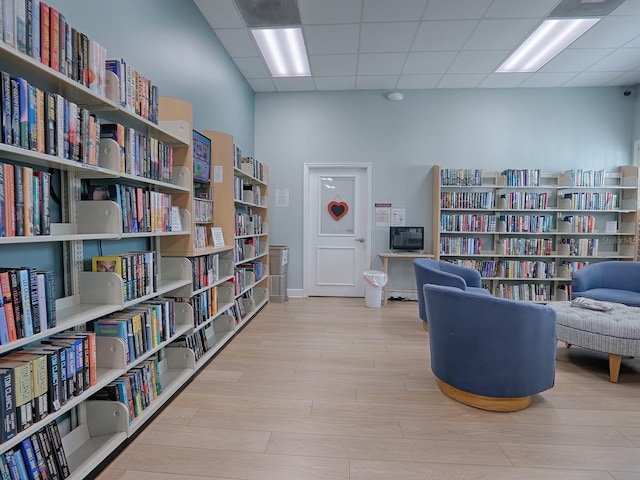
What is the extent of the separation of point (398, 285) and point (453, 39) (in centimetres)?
336

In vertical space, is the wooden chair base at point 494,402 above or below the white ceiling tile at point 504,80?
below

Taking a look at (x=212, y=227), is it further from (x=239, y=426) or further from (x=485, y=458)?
(x=485, y=458)

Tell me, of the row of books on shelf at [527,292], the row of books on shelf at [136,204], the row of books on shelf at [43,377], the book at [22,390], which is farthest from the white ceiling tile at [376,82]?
the book at [22,390]

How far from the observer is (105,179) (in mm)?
1853

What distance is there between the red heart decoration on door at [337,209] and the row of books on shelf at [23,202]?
4.09 metres

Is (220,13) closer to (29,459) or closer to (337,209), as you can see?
(337,209)

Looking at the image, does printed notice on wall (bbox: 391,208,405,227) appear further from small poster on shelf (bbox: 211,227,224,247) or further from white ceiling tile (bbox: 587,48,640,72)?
white ceiling tile (bbox: 587,48,640,72)

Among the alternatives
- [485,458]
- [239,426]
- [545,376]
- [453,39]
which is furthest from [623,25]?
[239,426]

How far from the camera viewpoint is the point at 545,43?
12.0 ft

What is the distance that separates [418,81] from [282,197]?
8.79 ft

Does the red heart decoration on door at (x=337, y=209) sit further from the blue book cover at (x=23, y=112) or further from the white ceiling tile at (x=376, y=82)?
the blue book cover at (x=23, y=112)

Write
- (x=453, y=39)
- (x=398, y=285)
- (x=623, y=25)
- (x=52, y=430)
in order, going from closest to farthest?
(x=52, y=430) < (x=623, y=25) < (x=453, y=39) < (x=398, y=285)

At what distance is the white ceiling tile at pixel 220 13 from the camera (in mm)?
2980

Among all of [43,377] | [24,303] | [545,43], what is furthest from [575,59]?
[43,377]
